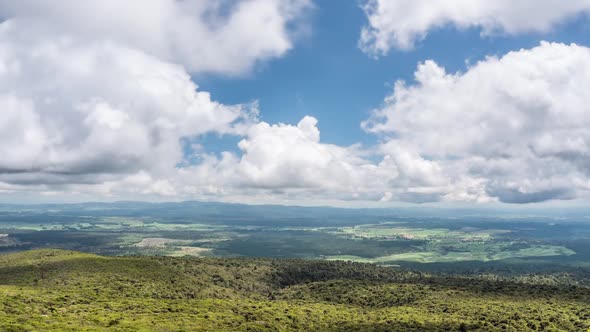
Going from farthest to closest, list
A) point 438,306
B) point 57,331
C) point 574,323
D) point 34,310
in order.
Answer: point 438,306 → point 574,323 → point 34,310 → point 57,331

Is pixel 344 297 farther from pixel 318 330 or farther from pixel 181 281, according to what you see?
pixel 181 281

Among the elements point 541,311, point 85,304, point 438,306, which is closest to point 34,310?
point 85,304

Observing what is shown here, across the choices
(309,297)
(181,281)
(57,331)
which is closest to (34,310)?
(57,331)

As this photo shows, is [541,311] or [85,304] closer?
[85,304]

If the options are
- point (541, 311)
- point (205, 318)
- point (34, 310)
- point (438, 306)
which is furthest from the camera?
point (438, 306)

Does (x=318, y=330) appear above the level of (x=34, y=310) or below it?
below

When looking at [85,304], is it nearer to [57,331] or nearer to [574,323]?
[57,331]
